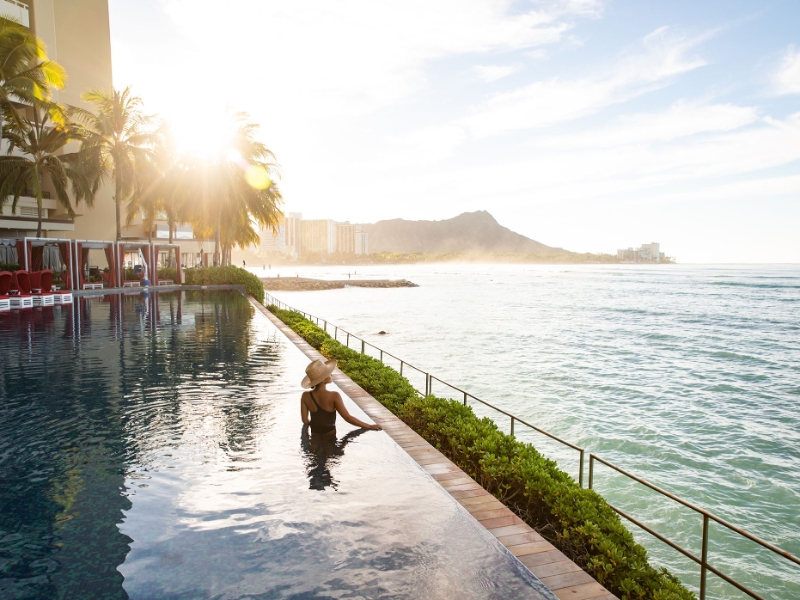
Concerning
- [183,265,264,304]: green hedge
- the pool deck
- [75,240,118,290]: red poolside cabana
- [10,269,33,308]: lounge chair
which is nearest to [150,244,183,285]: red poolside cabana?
[183,265,264,304]: green hedge

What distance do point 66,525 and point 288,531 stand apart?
2.05 meters

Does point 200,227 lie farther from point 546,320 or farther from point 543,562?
point 543,562

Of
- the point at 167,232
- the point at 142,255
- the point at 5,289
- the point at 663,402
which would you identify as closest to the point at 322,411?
the point at 663,402

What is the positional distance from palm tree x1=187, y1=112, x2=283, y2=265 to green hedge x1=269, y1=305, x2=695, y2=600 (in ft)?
120

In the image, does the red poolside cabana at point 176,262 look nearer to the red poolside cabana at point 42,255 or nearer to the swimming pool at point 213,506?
the red poolside cabana at point 42,255

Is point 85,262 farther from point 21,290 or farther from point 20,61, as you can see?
point 20,61

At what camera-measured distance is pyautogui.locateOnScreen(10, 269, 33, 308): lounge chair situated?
24828 millimetres

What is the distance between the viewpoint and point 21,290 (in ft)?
85.7

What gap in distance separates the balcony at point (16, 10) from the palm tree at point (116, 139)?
20.1ft

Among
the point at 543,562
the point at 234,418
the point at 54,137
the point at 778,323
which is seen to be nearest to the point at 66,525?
the point at 234,418

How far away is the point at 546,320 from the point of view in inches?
1793

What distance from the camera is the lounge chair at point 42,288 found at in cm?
2636

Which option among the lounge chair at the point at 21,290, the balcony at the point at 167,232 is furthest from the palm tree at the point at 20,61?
the balcony at the point at 167,232

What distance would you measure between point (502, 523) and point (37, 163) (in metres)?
37.9
